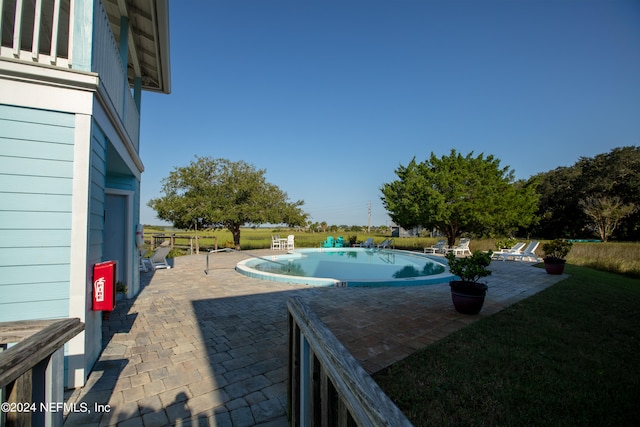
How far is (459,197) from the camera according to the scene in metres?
17.2

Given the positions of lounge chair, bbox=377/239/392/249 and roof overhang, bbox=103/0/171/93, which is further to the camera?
lounge chair, bbox=377/239/392/249

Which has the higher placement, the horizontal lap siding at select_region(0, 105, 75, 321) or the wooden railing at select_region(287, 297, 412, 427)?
the horizontal lap siding at select_region(0, 105, 75, 321)

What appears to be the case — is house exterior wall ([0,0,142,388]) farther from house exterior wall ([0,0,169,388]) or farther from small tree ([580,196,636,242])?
small tree ([580,196,636,242])

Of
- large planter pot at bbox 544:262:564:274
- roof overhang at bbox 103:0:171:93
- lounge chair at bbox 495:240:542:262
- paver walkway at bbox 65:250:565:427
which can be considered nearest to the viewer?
paver walkway at bbox 65:250:565:427

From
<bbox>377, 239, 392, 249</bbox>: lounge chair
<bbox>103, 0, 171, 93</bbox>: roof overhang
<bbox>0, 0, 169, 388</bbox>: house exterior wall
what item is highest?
<bbox>103, 0, 171, 93</bbox>: roof overhang

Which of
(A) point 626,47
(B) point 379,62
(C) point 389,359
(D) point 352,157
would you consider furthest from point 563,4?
(D) point 352,157

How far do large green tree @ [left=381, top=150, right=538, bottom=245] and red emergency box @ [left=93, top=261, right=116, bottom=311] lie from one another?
16683 mm

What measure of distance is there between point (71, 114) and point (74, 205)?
940 mm

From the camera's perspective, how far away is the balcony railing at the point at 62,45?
2.62m

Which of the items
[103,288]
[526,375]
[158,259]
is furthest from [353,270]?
[103,288]

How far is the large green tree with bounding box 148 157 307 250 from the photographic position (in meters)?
16.7

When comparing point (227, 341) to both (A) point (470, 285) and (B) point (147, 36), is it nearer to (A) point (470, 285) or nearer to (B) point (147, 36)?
(A) point (470, 285)

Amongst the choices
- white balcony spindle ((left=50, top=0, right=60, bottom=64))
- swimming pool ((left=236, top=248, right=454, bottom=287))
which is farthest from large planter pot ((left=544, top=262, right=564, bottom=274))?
white balcony spindle ((left=50, top=0, right=60, bottom=64))

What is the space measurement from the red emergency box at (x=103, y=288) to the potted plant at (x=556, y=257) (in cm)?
1222
